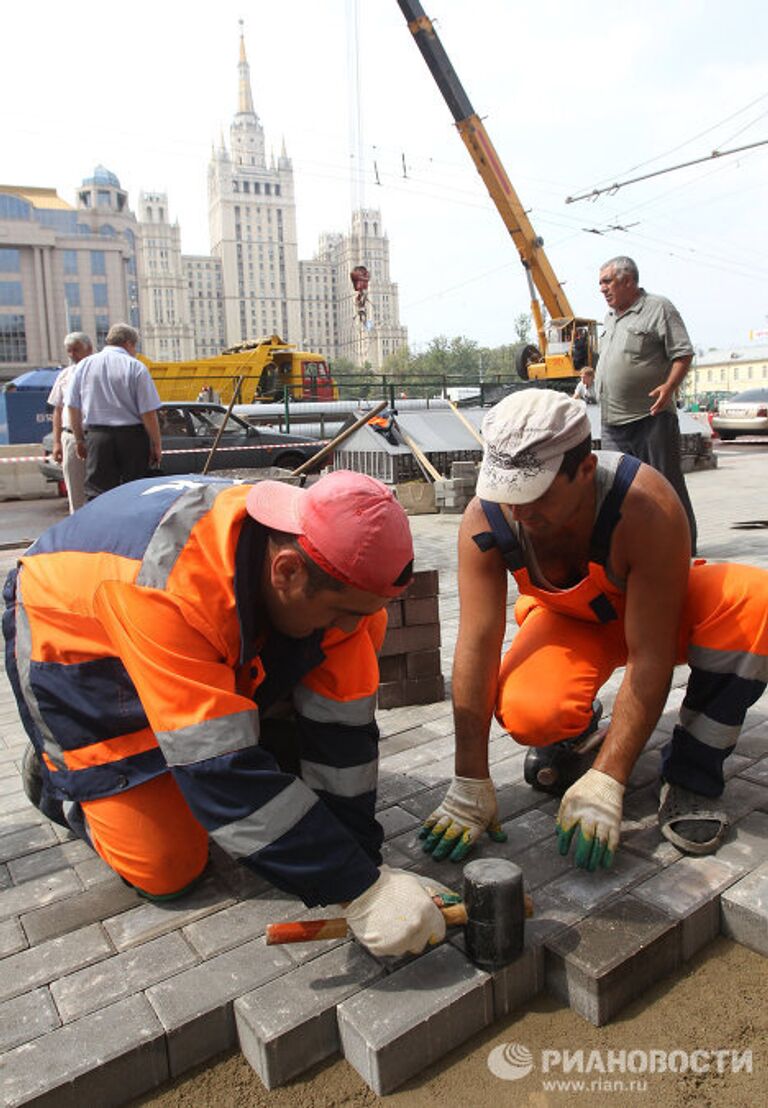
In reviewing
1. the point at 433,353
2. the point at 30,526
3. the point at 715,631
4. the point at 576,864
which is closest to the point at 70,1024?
the point at 576,864

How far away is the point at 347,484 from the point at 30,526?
9415 millimetres

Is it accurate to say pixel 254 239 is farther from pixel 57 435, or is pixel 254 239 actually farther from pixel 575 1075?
pixel 575 1075

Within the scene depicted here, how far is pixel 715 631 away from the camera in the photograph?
2.26 m

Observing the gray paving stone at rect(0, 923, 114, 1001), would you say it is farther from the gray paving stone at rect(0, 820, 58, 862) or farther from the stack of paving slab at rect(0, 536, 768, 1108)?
the gray paving stone at rect(0, 820, 58, 862)

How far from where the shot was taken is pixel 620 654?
2.54 m

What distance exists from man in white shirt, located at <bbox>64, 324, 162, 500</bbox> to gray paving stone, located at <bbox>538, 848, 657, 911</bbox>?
465cm

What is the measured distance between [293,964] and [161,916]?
0.42 meters

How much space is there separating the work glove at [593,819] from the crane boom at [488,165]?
14310 millimetres

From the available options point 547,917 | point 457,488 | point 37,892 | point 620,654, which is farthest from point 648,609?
point 457,488

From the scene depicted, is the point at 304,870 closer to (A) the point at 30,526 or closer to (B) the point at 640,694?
(B) the point at 640,694

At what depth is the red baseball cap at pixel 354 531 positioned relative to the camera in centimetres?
165

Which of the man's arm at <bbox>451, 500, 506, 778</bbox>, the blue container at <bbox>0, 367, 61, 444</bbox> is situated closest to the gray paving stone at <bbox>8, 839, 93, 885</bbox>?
the man's arm at <bbox>451, 500, 506, 778</bbox>

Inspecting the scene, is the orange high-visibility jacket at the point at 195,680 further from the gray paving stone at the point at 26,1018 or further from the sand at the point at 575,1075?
the gray paving stone at the point at 26,1018

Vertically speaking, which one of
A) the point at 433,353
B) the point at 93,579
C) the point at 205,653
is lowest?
the point at 205,653
